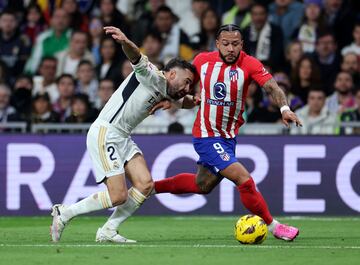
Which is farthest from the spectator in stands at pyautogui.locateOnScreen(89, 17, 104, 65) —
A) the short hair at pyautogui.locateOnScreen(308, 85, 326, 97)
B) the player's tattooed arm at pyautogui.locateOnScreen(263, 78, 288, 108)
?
the player's tattooed arm at pyautogui.locateOnScreen(263, 78, 288, 108)

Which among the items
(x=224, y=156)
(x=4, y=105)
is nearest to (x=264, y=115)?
(x=4, y=105)

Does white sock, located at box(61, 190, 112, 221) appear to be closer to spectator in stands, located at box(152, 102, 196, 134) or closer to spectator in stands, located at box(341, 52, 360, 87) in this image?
spectator in stands, located at box(152, 102, 196, 134)

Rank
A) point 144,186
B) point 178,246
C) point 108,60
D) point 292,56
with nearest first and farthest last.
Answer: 1. point 178,246
2. point 144,186
3. point 292,56
4. point 108,60

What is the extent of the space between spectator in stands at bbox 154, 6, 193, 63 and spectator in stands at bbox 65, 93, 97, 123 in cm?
219

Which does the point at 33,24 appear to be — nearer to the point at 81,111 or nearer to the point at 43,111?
the point at 43,111

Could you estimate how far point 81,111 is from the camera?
17.3 meters

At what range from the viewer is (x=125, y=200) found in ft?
37.5

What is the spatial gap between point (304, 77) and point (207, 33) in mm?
2050

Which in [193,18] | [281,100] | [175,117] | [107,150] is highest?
[193,18]

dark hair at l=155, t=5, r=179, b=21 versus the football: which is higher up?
dark hair at l=155, t=5, r=179, b=21

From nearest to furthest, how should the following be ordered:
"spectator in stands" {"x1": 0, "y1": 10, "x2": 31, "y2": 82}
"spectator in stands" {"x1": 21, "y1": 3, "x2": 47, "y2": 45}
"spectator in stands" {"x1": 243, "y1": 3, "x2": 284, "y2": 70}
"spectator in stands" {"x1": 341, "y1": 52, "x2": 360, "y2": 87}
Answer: "spectator in stands" {"x1": 341, "y1": 52, "x2": 360, "y2": 87} < "spectator in stands" {"x1": 243, "y1": 3, "x2": 284, "y2": 70} < "spectator in stands" {"x1": 0, "y1": 10, "x2": 31, "y2": 82} < "spectator in stands" {"x1": 21, "y1": 3, "x2": 47, "y2": 45}

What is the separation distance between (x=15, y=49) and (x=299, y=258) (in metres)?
11.1

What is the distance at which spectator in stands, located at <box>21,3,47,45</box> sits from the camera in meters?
20.3

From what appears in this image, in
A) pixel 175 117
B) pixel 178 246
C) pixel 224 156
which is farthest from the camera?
pixel 175 117
